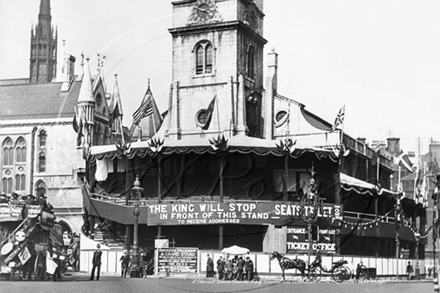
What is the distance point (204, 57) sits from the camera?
70375 mm

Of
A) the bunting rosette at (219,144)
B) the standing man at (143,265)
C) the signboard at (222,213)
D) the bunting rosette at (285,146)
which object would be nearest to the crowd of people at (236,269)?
the standing man at (143,265)

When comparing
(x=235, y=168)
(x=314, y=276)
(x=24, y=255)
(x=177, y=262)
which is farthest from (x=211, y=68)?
(x=24, y=255)

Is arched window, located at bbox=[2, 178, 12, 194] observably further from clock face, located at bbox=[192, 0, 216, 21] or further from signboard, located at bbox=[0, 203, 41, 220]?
signboard, located at bbox=[0, 203, 41, 220]

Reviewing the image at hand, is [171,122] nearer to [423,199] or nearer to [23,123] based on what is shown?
[23,123]

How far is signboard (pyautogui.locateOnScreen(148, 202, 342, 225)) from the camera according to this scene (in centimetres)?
5550

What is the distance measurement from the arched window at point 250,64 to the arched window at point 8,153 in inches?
1134

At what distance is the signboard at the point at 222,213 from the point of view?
182ft

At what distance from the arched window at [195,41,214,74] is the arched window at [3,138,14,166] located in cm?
2607

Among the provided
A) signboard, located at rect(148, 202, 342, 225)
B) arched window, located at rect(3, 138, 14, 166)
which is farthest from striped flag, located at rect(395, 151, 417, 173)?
arched window, located at rect(3, 138, 14, 166)

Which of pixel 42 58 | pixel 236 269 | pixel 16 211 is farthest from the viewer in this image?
pixel 42 58

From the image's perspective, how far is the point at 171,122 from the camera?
70.9m

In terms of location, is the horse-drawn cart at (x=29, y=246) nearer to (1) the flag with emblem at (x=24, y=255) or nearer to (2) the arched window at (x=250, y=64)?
(1) the flag with emblem at (x=24, y=255)

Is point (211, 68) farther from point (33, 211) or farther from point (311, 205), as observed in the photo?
point (33, 211)

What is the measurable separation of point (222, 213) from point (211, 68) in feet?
61.7
